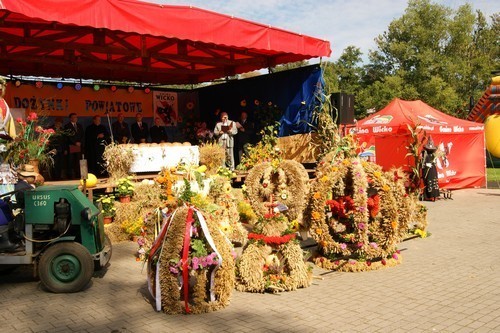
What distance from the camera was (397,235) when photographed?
23.5ft

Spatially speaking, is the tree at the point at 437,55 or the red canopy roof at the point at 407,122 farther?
the tree at the point at 437,55

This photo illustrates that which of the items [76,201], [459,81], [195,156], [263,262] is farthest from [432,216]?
[459,81]

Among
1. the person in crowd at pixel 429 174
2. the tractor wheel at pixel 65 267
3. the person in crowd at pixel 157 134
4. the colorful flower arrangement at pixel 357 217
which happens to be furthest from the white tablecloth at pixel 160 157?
the person in crowd at pixel 429 174

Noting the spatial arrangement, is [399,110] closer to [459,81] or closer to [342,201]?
[342,201]

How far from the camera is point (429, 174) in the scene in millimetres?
14750

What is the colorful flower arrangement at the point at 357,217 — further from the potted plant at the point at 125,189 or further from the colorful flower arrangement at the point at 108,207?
the colorful flower arrangement at the point at 108,207

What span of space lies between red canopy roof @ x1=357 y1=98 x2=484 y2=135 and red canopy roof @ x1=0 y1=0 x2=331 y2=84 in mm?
4878

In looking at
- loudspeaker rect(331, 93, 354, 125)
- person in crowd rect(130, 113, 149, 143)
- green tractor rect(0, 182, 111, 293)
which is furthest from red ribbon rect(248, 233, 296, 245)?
person in crowd rect(130, 113, 149, 143)

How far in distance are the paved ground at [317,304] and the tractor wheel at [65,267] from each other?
131 millimetres

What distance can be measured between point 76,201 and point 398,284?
4.14 metres

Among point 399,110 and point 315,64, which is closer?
point 315,64

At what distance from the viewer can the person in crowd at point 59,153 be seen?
45.8 feet

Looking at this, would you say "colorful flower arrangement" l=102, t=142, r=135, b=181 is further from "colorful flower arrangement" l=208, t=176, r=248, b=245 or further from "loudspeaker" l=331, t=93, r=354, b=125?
"loudspeaker" l=331, t=93, r=354, b=125

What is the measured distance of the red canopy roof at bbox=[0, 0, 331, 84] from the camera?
8.85m
